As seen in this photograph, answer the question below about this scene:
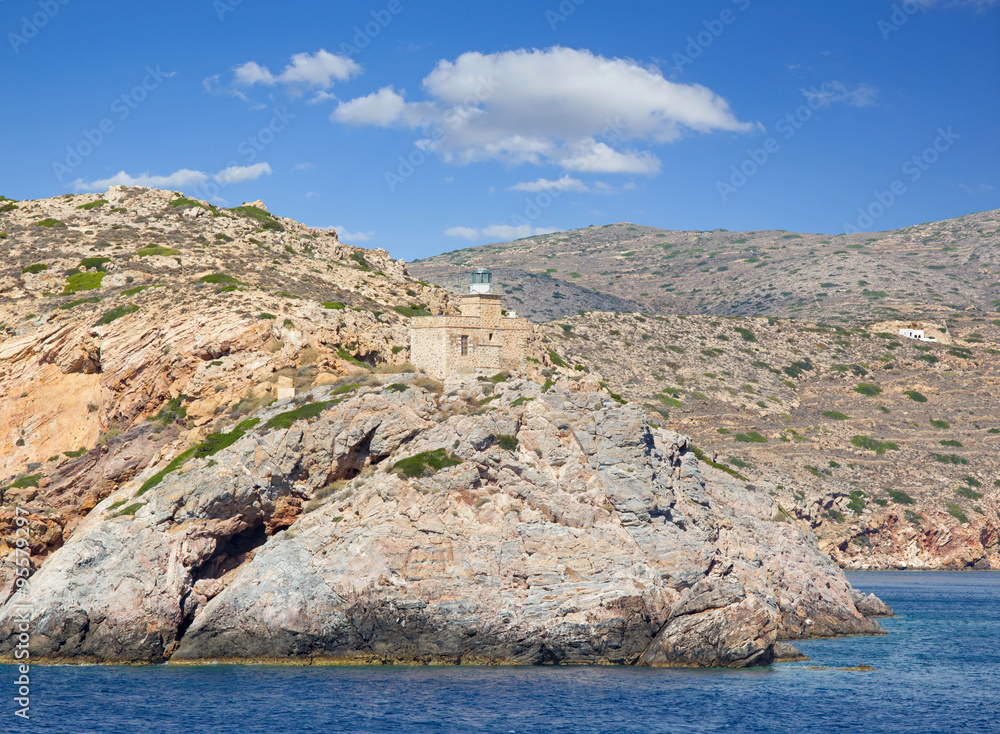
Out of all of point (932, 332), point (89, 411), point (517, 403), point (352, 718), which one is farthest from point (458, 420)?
point (932, 332)

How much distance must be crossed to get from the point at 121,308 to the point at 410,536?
33.5 m

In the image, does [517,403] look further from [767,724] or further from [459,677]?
[767,724]

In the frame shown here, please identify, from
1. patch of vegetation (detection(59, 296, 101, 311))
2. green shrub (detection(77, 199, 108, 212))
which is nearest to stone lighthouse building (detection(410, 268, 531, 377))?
patch of vegetation (detection(59, 296, 101, 311))

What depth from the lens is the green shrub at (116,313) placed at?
7012cm

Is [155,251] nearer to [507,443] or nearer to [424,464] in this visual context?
[424,464]

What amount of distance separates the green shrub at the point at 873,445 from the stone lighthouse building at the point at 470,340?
260 ft

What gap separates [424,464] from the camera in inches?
2108

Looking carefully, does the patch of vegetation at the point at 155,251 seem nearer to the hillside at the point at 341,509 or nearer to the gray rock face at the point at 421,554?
the hillside at the point at 341,509

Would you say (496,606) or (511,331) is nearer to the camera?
(496,606)

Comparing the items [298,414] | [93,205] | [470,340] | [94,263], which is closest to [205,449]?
[298,414]

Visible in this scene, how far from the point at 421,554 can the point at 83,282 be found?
44.3 m

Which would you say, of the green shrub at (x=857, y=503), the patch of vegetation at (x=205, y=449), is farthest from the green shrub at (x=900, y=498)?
the patch of vegetation at (x=205, y=449)

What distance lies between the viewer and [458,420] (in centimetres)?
5625

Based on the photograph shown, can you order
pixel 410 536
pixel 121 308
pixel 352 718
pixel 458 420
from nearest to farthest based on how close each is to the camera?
pixel 352 718 < pixel 410 536 < pixel 458 420 < pixel 121 308
